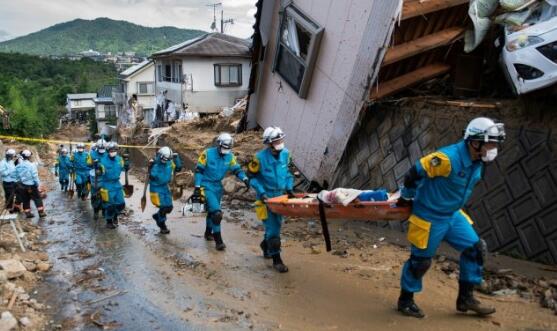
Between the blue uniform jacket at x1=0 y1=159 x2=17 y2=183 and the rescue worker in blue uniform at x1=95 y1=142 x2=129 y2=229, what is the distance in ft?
10.5

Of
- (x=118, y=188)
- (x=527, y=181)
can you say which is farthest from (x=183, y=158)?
(x=527, y=181)

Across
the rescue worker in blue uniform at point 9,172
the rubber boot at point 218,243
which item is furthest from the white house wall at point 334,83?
the rescue worker in blue uniform at point 9,172

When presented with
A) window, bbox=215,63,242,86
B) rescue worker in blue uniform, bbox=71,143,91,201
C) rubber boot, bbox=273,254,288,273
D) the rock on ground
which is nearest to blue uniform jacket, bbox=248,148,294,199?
rubber boot, bbox=273,254,288,273

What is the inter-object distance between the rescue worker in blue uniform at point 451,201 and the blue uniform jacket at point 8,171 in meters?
10.6

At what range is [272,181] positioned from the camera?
6.79 m

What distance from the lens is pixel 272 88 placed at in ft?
43.3

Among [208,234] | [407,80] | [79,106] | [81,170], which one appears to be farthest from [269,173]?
[79,106]

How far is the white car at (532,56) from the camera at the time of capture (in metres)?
6.67

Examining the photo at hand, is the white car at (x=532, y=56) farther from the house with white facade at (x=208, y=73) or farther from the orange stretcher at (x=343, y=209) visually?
the house with white facade at (x=208, y=73)

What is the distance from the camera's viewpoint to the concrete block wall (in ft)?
19.9

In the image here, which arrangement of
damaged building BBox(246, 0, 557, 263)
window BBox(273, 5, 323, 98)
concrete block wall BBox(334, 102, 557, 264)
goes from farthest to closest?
window BBox(273, 5, 323, 98), damaged building BBox(246, 0, 557, 263), concrete block wall BBox(334, 102, 557, 264)

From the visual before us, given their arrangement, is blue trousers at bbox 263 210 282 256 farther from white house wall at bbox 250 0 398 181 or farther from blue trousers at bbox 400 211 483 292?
white house wall at bbox 250 0 398 181

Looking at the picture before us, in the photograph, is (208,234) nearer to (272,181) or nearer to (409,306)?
(272,181)

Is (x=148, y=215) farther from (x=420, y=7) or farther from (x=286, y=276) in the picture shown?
(x=420, y=7)
